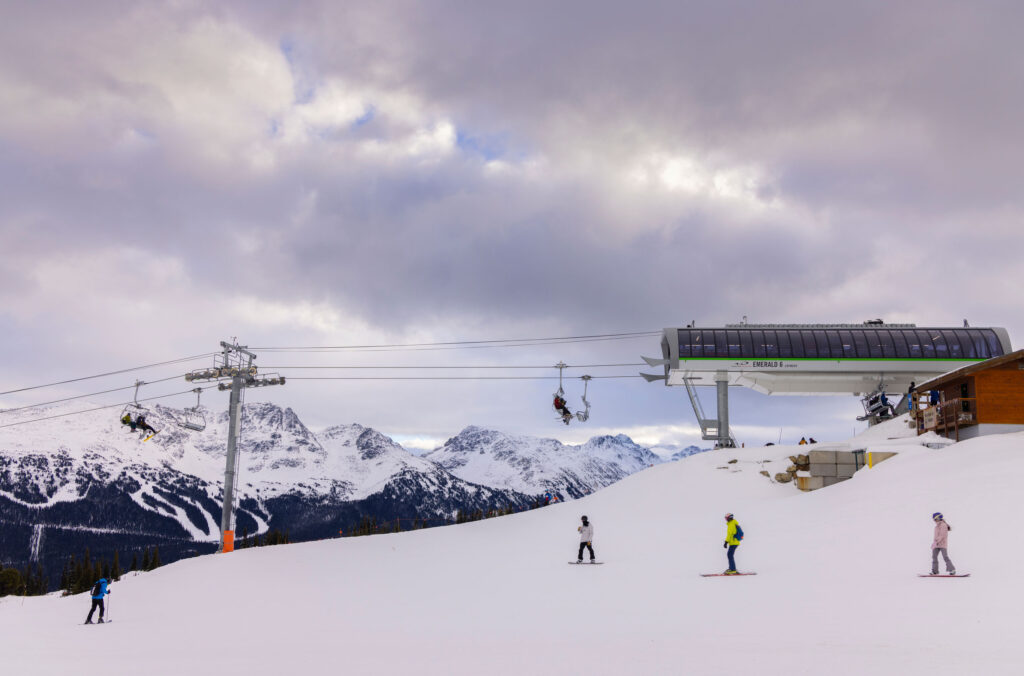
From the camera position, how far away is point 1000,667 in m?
8.82

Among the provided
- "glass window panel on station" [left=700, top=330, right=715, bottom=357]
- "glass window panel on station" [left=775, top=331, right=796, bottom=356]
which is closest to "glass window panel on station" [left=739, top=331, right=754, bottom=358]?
→ "glass window panel on station" [left=700, top=330, right=715, bottom=357]

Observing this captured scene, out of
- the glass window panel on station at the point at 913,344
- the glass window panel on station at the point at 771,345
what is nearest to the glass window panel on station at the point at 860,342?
the glass window panel on station at the point at 913,344

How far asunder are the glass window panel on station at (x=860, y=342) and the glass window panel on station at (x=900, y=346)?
2412mm

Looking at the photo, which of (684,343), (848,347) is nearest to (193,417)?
(684,343)

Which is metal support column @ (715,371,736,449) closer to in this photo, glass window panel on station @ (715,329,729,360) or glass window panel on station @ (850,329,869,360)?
glass window panel on station @ (715,329,729,360)

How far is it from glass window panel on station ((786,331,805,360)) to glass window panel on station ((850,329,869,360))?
13.4 ft

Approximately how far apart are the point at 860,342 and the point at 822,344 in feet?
9.64

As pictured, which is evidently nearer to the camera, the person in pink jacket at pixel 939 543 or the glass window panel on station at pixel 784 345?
the person in pink jacket at pixel 939 543

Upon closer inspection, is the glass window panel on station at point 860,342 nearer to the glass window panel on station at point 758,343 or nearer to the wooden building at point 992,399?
the glass window panel on station at point 758,343

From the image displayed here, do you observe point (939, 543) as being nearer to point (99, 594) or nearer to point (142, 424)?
point (99, 594)

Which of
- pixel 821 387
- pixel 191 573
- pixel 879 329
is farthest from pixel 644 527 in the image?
pixel 879 329

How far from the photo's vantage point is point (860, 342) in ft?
171

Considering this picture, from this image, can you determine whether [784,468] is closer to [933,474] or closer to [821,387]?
[933,474]

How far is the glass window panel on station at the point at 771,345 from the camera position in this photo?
5092cm
